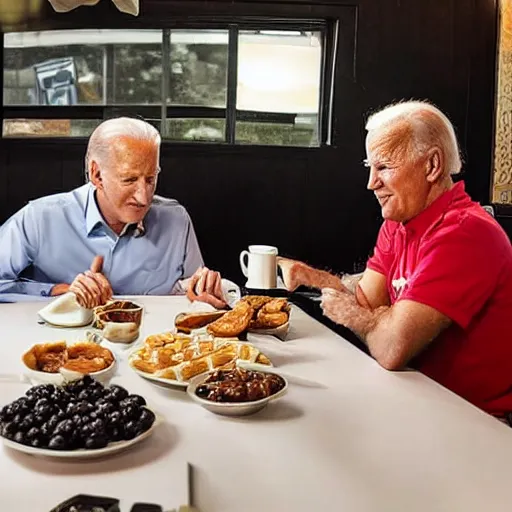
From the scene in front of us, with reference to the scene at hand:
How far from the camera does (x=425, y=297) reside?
190 centimetres

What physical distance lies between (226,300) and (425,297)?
96 cm

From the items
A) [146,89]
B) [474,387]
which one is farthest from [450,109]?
[474,387]

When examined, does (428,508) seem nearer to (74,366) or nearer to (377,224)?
(74,366)

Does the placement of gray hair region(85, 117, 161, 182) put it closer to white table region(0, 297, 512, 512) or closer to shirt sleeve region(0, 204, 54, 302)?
shirt sleeve region(0, 204, 54, 302)

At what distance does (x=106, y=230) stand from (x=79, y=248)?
0.42 ft

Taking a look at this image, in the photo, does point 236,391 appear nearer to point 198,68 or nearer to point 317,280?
point 317,280

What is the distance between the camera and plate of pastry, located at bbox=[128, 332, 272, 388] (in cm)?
161

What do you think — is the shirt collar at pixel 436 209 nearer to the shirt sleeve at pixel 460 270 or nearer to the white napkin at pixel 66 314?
the shirt sleeve at pixel 460 270

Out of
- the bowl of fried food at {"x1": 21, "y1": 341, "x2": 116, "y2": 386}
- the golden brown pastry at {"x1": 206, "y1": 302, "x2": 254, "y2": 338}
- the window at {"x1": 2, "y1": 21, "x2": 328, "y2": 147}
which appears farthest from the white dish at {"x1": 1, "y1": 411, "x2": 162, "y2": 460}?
the window at {"x1": 2, "y1": 21, "x2": 328, "y2": 147}

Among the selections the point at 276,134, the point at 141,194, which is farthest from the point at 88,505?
the point at 276,134

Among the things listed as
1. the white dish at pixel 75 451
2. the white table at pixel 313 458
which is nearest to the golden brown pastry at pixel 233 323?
the white table at pixel 313 458

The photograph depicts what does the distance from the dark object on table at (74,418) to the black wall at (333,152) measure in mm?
2443

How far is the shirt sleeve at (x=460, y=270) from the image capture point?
1906mm

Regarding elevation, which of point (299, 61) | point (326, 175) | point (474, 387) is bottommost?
point (474, 387)
